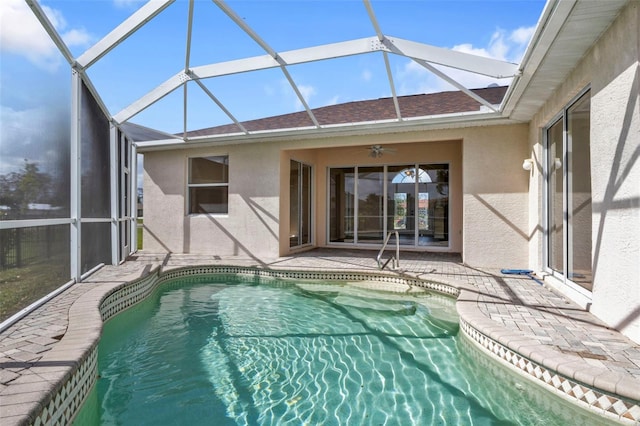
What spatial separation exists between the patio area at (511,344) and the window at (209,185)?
4.67 meters

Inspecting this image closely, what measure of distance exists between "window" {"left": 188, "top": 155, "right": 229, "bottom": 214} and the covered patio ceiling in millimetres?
2551

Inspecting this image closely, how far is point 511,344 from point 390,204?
8268mm

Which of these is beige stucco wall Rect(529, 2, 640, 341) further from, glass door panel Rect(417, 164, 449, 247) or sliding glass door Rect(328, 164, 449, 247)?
sliding glass door Rect(328, 164, 449, 247)

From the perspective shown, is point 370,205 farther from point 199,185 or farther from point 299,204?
point 199,185

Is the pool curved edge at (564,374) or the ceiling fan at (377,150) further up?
the ceiling fan at (377,150)

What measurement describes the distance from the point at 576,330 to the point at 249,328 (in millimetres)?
4154

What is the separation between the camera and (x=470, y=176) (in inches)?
326

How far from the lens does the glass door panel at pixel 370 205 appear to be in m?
11.9

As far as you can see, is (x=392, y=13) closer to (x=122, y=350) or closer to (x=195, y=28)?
(x=195, y=28)

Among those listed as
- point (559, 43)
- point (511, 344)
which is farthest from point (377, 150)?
point (511, 344)

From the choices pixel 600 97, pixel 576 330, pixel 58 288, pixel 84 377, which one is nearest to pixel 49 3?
pixel 58 288

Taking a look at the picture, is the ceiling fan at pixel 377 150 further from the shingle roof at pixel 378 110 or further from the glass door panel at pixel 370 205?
the shingle roof at pixel 378 110

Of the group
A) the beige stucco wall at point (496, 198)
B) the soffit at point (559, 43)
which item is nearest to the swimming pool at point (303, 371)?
the beige stucco wall at point (496, 198)

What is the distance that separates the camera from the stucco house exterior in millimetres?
3914
